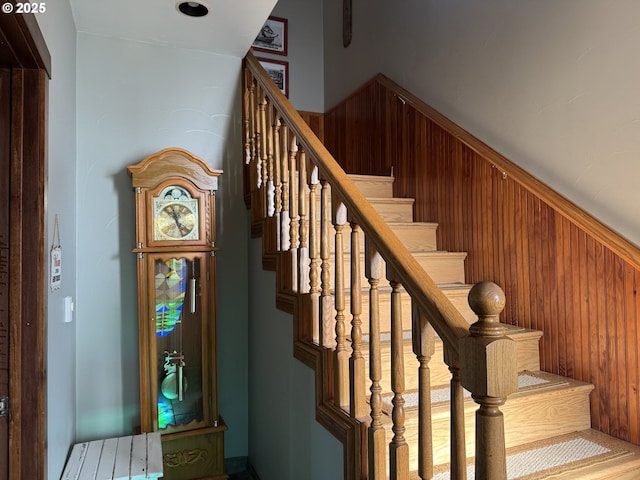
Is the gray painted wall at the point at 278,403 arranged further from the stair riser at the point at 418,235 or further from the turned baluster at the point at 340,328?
the stair riser at the point at 418,235

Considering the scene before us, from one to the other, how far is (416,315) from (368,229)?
1.14 feet

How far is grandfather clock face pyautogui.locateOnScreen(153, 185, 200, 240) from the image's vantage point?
2.38 metres

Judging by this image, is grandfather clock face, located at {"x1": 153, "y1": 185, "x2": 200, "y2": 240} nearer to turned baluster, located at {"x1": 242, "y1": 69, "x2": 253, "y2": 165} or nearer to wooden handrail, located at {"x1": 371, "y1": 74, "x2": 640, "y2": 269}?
turned baluster, located at {"x1": 242, "y1": 69, "x2": 253, "y2": 165}

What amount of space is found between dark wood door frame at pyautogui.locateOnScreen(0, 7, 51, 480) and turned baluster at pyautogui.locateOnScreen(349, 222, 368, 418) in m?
1.03

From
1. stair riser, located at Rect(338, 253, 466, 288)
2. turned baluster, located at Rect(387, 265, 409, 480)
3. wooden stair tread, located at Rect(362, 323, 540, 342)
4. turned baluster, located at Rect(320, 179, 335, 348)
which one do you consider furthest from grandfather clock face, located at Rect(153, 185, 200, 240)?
turned baluster, located at Rect(387, 265, 409, 480)

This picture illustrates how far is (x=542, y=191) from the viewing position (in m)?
1.97

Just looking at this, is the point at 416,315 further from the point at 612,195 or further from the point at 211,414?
the point at 211,414

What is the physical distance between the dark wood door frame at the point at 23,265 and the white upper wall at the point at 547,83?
2.06 metres

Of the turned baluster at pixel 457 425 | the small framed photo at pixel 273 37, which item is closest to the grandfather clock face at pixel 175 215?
the turned baluster at pixel 457 425

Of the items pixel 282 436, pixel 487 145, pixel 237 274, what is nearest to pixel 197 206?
pixel 237 274

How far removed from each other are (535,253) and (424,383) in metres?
1.23

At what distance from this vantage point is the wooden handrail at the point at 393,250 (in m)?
1.00

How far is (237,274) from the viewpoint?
108 inches

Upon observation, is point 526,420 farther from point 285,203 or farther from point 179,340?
point 179,340
